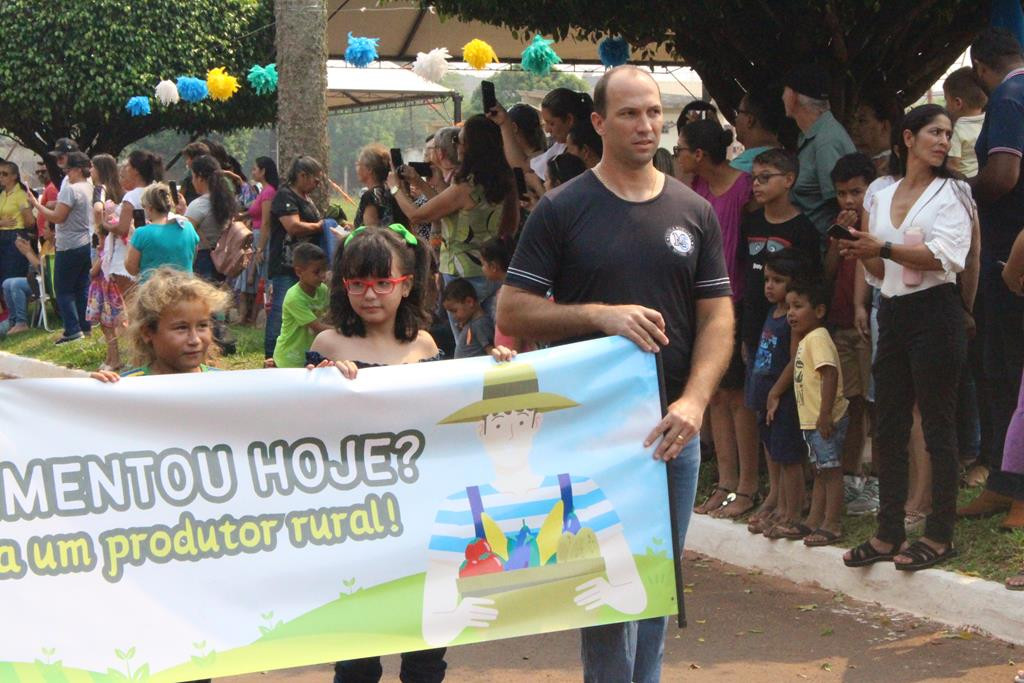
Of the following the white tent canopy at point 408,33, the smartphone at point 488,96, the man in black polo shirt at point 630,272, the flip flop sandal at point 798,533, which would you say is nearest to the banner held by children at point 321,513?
the man in black polo shirt at point 630,272

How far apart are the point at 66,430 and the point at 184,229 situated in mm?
7521

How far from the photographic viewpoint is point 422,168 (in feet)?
35.3

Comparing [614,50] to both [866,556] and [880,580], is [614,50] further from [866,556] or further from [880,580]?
[880,580]

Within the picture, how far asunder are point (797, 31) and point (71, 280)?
31.9 ft

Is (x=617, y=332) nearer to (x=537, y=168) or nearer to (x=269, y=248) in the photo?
(x=537, y=168)

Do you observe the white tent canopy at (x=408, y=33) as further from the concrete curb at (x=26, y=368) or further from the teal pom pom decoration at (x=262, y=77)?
the concrete curb at (x=26, y=368)

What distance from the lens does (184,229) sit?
1158cm

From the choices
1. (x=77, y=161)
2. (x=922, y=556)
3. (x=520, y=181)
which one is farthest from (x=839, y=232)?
(x=77, y=161)

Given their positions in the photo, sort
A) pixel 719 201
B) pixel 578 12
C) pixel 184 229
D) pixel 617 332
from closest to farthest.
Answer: pixel 617 332, pixel 719 201, pixel 578 12, pixel 184 229

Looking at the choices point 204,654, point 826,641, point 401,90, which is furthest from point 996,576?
point 401,90

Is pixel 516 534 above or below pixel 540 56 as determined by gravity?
below

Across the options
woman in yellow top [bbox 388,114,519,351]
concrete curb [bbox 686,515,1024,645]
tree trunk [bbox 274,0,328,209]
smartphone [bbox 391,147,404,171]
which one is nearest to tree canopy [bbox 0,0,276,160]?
tree trunk [bbox 274,0,328,209]

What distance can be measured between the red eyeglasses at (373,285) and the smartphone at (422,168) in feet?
19.1

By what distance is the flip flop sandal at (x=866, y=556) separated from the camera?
21.7 ft
